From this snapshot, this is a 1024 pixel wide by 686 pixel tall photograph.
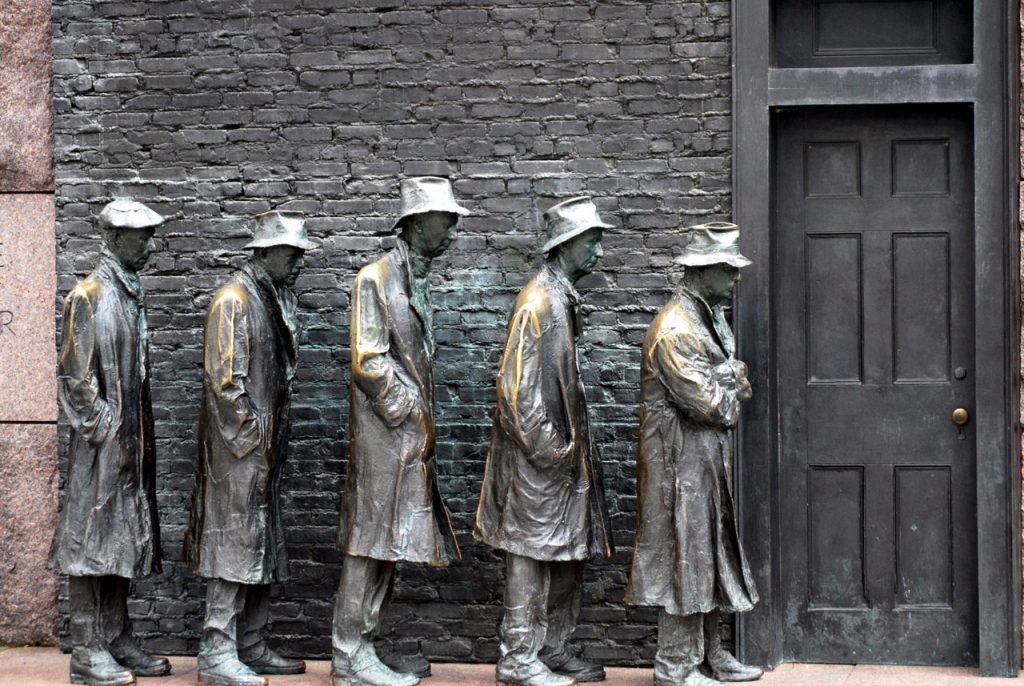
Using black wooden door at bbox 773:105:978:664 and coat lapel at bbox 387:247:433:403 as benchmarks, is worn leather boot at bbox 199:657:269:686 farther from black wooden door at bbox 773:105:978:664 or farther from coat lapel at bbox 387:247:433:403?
black wooden door at bbox 773:105:978:664

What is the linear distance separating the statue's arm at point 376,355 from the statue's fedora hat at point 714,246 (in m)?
1.48

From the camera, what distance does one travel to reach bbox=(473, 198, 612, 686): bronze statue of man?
7.49 m

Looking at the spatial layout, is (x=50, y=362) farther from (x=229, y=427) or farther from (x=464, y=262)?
(x=464, y=262)

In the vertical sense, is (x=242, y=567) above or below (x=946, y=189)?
below

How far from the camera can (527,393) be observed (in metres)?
7.46

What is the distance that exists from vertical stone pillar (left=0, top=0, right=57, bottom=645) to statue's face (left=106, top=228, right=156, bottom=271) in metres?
1.23

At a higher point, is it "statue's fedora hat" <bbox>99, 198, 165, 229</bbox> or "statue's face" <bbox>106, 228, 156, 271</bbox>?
"statue's fedora hat" <bbox>99, 198, 165, 229</bbox>

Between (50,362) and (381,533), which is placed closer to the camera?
(381,533)

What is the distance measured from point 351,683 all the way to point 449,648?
3.15 ft

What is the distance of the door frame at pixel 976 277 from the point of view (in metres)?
8.02

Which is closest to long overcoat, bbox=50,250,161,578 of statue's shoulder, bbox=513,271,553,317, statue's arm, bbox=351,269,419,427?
statue's arm, bbox=351,269,419,427

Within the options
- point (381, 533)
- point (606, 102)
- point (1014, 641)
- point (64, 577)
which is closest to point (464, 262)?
point (606, 102)

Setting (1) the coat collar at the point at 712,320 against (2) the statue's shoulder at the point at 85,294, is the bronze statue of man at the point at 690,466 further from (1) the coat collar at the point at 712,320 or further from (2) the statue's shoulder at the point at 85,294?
(2) the statue's shoulder at the point at 85,294

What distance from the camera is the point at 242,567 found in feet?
25.3
